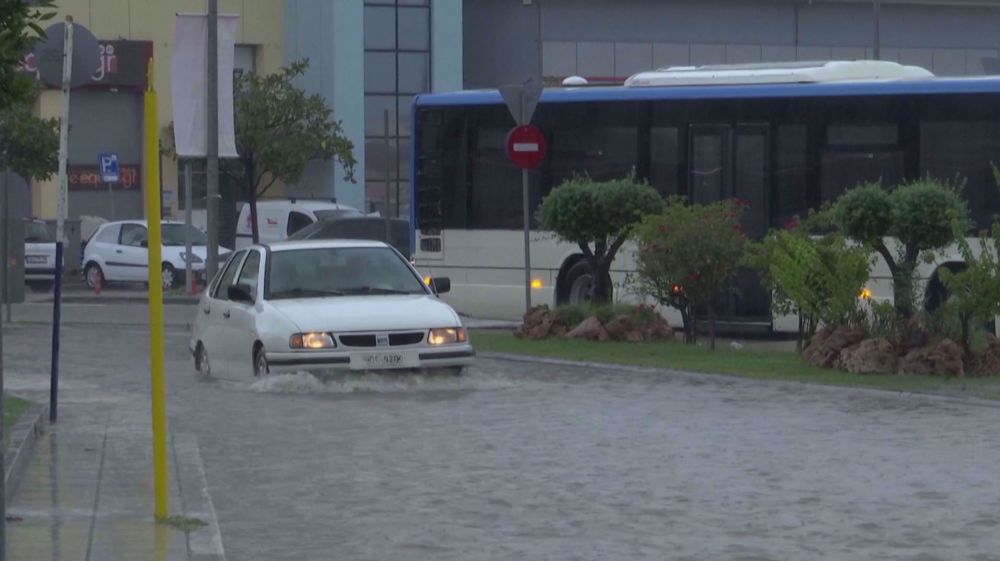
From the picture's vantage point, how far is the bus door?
23.0m

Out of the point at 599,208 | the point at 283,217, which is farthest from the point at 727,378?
the point at 283,217

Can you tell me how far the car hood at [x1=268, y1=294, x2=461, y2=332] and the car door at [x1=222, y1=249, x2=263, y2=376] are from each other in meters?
0.27

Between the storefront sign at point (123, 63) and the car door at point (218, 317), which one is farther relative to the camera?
the storefront sign at point (123, 63)

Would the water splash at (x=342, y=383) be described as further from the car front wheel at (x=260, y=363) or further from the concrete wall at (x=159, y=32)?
the concrete wall at (x=159, y=32)

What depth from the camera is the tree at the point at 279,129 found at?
48.0 meters

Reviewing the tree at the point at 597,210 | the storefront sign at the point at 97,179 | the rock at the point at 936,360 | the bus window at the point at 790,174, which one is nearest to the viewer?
the rock at the point at 936,360

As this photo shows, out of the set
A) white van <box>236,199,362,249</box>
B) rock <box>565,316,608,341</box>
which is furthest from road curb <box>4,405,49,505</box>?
white van <box>236,199,362,249</box>

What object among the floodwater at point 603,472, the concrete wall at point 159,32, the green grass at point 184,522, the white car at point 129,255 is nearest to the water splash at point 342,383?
the floodwater at point 603,472

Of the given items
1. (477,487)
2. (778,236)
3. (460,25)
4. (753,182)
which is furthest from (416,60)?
(477,487)

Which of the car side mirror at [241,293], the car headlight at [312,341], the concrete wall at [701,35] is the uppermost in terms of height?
the concrete wall at [701,35]

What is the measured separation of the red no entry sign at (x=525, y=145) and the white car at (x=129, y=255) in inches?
685

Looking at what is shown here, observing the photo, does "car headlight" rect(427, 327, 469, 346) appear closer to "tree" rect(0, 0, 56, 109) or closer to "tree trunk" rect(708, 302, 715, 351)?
"tree trunk" rect(708, 302, 715, 351)

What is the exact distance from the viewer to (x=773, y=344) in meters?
22.9

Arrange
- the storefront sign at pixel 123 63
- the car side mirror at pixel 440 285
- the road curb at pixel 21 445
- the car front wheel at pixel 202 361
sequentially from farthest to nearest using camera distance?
the storefront sign at pixel 123 63, the car side mirror at pixel 440 285, the car front wheel at pixel 202 361, the road curb at pixel 21 445
